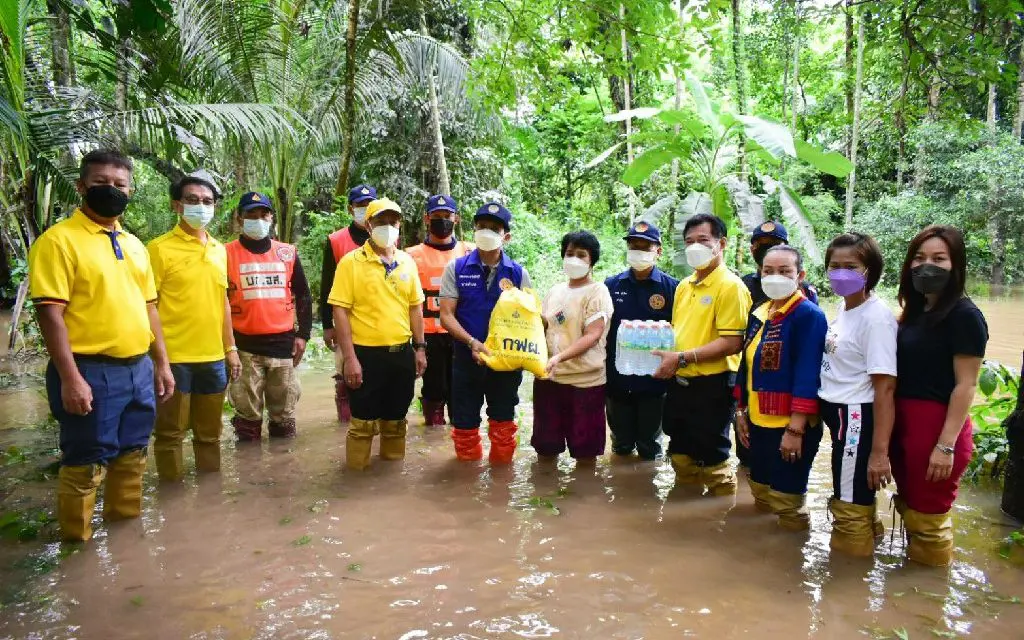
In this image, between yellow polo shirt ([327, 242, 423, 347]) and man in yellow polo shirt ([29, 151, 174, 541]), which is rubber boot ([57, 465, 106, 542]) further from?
yellow polo shirt ([327, 242, 423, 347])

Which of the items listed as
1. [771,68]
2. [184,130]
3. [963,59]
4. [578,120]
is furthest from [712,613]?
[771,68]

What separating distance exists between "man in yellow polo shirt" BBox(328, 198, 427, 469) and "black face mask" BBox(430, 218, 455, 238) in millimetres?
778

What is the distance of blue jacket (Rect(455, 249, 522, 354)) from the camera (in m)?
4.79

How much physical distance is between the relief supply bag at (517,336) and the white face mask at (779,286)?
1502 mm

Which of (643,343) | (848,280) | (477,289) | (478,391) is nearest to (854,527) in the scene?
(848,280)

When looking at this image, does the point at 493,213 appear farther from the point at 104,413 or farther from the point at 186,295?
the point at 104,413

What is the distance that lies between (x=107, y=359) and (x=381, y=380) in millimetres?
1696

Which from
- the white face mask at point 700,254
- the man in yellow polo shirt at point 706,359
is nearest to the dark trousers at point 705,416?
the man in yellow polo shirt at point 706,359

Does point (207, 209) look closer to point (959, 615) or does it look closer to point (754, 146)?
point (959, 615)

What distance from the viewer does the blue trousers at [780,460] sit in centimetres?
356

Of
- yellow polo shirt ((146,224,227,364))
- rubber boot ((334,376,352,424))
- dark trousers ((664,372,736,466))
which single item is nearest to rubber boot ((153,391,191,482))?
yellow polo shirt ((146,224,227,364))

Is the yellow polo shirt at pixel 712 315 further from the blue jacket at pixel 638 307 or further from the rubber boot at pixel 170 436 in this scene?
the rubber boot at pixel 170 436

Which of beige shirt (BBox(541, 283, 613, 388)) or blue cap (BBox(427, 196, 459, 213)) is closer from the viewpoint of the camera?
beige shirt (BBox(541, 283, 613, 388))

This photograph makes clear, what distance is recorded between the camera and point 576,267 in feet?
15.0
